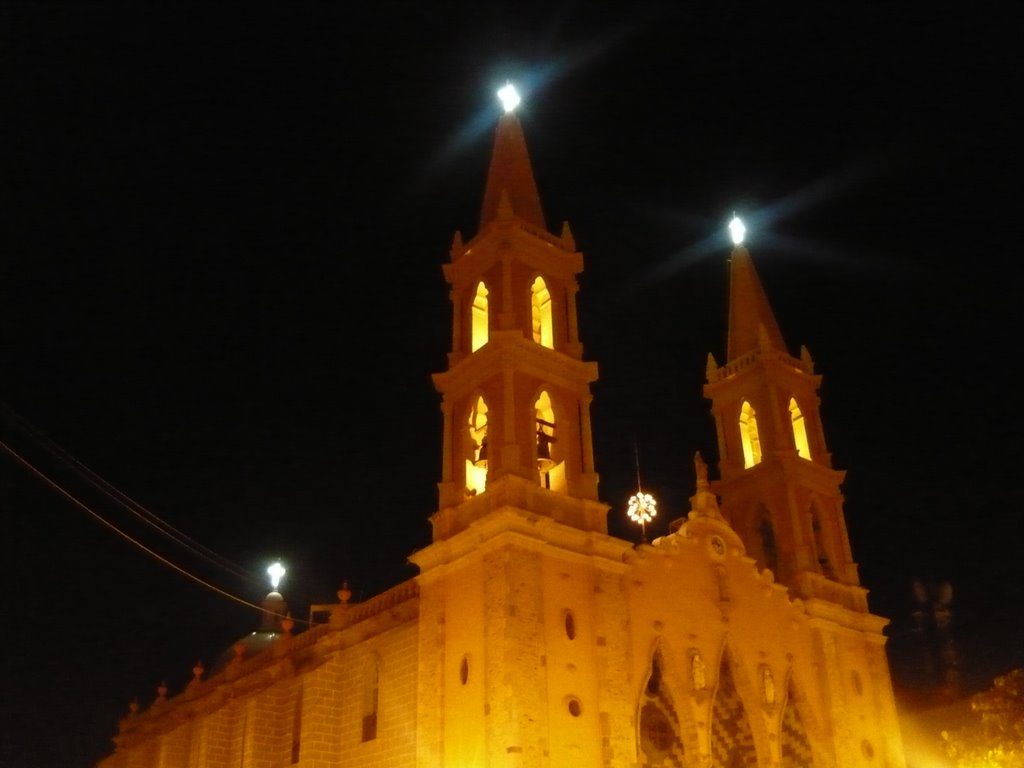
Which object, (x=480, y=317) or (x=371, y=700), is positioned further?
(x=480, y=317)

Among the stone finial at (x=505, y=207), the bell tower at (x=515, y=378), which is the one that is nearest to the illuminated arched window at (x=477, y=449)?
the bell tower at (x=515, y=378)

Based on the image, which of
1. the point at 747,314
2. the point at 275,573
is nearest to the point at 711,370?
the point at 747,314

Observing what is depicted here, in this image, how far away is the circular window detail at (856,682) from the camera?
29984 mm

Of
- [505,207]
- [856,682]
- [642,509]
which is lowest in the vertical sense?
[856,682]

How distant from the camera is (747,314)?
3584 centimetres

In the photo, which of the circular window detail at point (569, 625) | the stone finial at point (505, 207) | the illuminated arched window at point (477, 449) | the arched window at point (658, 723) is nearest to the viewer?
the circular window detail at point (569, 625)

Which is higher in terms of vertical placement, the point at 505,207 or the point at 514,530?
the point at 505,207

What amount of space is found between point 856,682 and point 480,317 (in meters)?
14.6

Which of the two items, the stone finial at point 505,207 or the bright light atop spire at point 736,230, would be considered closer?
the stone finial at point 505,207

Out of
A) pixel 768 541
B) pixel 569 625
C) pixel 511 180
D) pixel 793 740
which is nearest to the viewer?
Result: pixel 569 625

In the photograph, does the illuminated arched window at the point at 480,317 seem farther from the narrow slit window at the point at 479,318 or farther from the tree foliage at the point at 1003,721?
the tree foliage at the point at 1003,721

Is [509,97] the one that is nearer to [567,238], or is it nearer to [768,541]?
[567,238]

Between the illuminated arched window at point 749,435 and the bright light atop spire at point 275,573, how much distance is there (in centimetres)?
2102

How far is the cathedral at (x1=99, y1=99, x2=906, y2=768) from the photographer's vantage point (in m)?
23.5
